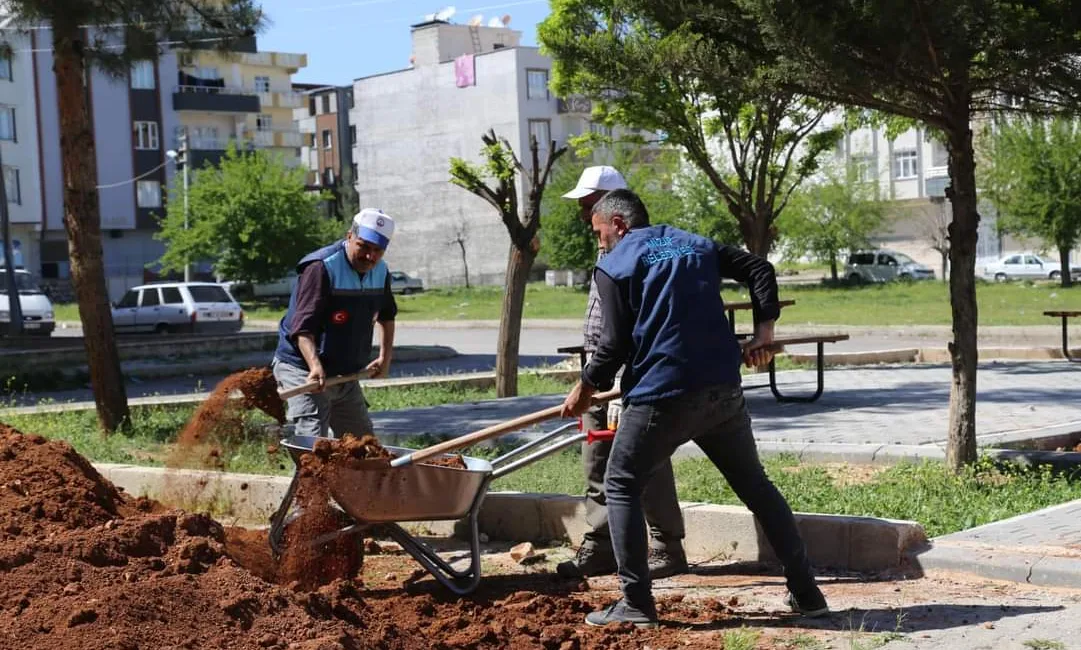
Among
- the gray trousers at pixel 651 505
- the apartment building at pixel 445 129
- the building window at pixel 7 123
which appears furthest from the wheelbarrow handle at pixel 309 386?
the apartment building at pixel 445 129

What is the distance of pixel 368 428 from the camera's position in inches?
291

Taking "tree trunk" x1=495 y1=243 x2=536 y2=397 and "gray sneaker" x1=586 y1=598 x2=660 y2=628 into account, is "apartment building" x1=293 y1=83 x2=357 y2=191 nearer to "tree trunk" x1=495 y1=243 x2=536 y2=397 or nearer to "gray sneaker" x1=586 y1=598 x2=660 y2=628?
"tree trunk" x1=495 y1=243 x2=536 y2=397

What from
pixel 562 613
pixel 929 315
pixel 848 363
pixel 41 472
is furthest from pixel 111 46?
pixel 929 315

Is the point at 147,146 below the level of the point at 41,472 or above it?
above

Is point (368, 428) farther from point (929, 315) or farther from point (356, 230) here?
point (929, 315)

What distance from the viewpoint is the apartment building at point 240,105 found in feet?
232

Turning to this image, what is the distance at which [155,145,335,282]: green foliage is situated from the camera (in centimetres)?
4922

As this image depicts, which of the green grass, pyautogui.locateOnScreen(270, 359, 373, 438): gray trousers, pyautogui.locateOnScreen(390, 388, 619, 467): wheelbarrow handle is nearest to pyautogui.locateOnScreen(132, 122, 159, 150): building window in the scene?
the green grass

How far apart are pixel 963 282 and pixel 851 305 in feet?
107

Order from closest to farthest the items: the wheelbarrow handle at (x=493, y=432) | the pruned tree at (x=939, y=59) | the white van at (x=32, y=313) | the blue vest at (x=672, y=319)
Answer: the blue vest at (x=672, y=319) < the wheelbarrow handle at (x=493, y=432) < the pruned tree at (x=939, y=59) < the white van at (x=32, y=313)

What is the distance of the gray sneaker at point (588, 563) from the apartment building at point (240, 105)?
57.1m

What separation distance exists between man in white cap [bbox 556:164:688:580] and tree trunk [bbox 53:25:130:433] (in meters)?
6.63

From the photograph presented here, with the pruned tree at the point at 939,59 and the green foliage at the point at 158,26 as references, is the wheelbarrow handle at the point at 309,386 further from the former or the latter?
the green foliage at the point at 158,26

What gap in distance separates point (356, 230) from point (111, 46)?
7653mm
